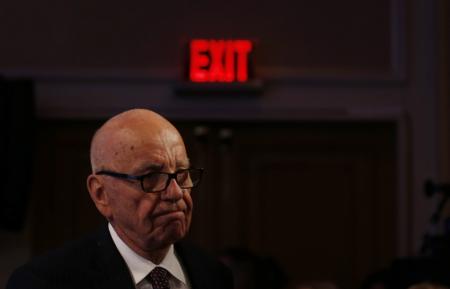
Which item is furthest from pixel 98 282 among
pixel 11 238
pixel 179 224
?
pixel 11 238

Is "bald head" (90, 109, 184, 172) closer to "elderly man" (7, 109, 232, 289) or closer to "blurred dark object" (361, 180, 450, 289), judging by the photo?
"elderly man" (7, 109, 232, 289)

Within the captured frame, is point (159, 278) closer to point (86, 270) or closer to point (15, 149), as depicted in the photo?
point (86, 270)

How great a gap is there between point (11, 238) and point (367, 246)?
2.08m

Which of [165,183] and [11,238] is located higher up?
[165,183]

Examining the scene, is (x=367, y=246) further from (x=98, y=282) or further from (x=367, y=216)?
(x=98, y=282)

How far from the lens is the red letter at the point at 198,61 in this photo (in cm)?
554

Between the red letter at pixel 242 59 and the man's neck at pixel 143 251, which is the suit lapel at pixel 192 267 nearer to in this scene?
the man's neck at pixel 143 251

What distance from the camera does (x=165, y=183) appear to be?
1.75 metres

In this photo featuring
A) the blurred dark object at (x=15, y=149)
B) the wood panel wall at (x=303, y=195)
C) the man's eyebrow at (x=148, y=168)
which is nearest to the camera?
the man's eyebrow at (x=148, y=168)

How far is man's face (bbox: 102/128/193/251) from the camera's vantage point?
1746mm

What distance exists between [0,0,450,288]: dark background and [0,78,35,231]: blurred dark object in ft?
0.89

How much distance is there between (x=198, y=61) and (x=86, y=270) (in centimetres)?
381

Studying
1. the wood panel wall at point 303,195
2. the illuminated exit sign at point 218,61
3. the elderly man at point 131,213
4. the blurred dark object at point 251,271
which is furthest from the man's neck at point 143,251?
the wood panel wall at point 303,195

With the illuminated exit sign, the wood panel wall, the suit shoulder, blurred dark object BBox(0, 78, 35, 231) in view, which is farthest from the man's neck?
the wood panel wall
